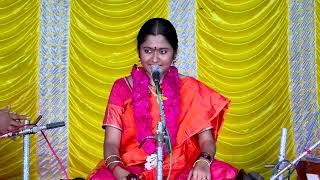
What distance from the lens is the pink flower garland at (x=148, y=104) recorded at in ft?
10.0

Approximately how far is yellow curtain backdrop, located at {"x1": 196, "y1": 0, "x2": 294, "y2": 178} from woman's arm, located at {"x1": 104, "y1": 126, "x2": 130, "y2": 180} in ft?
9.86

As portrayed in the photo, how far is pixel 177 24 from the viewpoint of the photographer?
599 cm

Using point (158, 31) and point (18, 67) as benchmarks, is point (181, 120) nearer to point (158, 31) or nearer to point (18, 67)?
point (158, 31)

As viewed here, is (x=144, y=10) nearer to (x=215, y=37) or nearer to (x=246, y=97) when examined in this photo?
(x=215, y=37)

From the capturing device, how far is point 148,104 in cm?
314

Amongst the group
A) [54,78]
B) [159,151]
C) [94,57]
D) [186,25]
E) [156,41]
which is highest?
[186,25]

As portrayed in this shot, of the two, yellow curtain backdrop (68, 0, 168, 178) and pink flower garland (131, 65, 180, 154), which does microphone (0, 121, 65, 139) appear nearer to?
pink flower garland (131, 65, 180, 154)

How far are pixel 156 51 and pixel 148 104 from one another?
1.15 feet

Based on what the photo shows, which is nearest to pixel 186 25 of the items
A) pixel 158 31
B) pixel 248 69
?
pixel 248 69

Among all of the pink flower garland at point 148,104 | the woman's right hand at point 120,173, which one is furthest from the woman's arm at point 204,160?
the woman's right hand at point 120,173

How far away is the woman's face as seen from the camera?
3035 millimetres

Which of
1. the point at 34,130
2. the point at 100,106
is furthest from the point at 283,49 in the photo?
the point at 34,130

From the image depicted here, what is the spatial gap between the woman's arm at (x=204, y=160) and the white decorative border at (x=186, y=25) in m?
2.96

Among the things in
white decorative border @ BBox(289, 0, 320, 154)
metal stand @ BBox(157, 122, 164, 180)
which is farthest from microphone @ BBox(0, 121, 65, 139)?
white decorative border @ BBox(289, 0, 320, 154)
